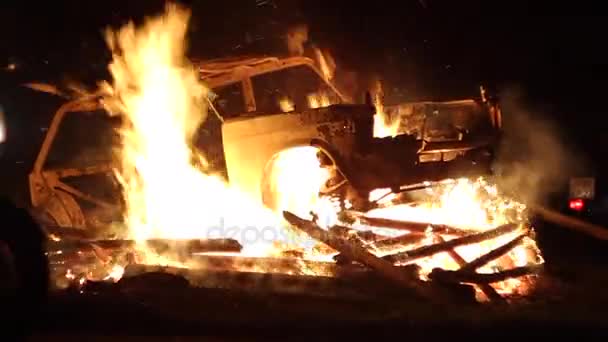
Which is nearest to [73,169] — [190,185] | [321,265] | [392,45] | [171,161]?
[171,161]

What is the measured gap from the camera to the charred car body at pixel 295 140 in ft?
22.3

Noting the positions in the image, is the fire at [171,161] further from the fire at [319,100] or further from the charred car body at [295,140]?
the fire at [319,100]

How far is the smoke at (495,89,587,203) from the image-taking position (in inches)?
417

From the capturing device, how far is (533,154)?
11.6m

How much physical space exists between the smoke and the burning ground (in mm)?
2413

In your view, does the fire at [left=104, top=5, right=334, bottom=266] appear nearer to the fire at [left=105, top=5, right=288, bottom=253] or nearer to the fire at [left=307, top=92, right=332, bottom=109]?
the fire at [left=105, top=5, right=288, bottom=253]

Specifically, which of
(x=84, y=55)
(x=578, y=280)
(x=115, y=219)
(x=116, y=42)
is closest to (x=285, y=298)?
(x=578, y=280)

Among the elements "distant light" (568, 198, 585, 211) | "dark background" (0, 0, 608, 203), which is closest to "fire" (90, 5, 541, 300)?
"dark background" (0, 0, 608, 203)

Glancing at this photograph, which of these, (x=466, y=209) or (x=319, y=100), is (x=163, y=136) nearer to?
(x=319, y=100)

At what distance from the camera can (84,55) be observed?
33.3 ft

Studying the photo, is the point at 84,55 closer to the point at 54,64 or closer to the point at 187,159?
the point at 54,64

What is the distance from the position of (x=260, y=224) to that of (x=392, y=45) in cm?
586

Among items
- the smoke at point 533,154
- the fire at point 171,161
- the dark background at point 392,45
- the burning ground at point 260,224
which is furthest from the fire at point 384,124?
the smoke at point 533,154

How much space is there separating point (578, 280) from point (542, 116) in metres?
6.30
